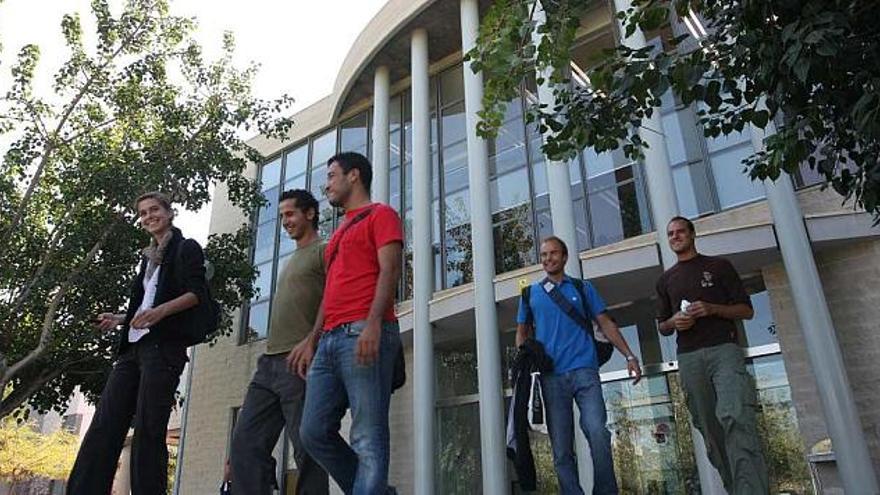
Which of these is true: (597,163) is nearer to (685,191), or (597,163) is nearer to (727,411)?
(685,191)

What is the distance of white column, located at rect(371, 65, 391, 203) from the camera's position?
491 inches

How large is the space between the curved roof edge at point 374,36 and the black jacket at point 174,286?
31.8 feet

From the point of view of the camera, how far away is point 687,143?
9.48 metres

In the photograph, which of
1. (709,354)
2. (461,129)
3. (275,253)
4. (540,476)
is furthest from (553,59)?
(275,253)

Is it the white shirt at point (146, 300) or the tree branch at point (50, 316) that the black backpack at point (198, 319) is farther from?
the tree branch at point (50, 316)

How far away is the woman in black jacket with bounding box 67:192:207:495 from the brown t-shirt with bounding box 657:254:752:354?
2884mm

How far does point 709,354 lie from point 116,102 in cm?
1181

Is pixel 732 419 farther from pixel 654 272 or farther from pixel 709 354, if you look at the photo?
pixel 654 272

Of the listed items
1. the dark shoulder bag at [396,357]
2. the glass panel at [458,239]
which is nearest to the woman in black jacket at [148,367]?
the dark shoulder bag at [396,357]

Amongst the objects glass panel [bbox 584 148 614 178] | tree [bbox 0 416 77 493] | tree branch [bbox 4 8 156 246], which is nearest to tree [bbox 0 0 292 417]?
tree branch [bbox 4 8 156 246]

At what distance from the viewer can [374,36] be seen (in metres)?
12.9

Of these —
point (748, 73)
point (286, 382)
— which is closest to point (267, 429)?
point (286, 382)

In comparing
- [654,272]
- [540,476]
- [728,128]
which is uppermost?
[654,272]

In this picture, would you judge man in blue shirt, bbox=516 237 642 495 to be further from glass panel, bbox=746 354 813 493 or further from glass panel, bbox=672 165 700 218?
glass panel, bbox=672 165 700 218
